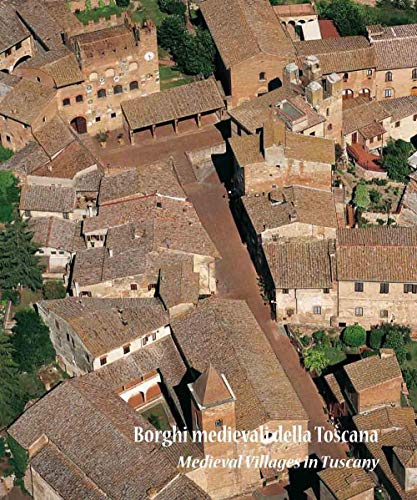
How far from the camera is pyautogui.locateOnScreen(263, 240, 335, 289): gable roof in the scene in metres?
118

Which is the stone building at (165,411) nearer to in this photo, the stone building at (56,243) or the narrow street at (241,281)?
the narrow street at (241,281)

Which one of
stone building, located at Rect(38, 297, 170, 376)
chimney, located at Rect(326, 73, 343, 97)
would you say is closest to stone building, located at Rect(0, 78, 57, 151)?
stone building, located at Rect(38, 297, 170, 376)

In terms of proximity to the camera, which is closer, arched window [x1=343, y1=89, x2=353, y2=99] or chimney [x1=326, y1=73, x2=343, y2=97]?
chimney [x1=326, y1=73, x2=343, y2=97]

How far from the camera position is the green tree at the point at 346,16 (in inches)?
5822

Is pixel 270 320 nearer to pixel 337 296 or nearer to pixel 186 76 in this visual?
pixel 337 296

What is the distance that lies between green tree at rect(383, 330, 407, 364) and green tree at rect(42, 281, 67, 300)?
96.5ft

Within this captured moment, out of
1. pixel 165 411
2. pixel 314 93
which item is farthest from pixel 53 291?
pixel 314 93

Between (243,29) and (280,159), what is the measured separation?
21.8 metres

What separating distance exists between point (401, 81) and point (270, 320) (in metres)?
33.6

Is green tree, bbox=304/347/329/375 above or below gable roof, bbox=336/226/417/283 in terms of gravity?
below

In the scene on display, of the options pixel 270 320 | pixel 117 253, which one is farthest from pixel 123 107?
pixel 270 320

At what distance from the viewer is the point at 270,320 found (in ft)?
397

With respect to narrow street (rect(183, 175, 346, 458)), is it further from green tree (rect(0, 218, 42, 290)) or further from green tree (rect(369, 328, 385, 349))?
green tree (rect(0, 218, 42, 290))

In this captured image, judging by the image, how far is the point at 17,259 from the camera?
12212 cm
